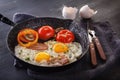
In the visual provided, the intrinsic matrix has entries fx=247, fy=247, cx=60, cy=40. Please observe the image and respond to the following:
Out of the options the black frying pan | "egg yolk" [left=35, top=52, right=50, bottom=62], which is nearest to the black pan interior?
the black frying pan

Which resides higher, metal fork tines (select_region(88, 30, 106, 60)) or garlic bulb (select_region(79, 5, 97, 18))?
garlic bulb (select_region(79, 5, 97, 18))

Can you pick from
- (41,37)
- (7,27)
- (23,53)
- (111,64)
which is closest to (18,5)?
(7,27)

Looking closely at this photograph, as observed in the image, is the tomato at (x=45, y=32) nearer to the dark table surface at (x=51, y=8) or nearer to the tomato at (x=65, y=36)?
the tomato at (x=65, y=36)

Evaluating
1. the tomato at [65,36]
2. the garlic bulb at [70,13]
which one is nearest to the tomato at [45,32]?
the tomato at [65,36]

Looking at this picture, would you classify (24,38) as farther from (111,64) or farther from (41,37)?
(111,64)

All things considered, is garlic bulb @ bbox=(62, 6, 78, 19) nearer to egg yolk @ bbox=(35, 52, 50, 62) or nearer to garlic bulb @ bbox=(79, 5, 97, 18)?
garlic bulb @ bbox=(79, 5, 97, 18)

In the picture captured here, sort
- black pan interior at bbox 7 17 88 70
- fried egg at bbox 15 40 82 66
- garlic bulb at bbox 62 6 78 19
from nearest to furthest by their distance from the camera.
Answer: fried egg at bbox 15 40 82 66, black pan interior at bbox 7 17 88 70, garlic bulb at bbox 62 6 78 19
